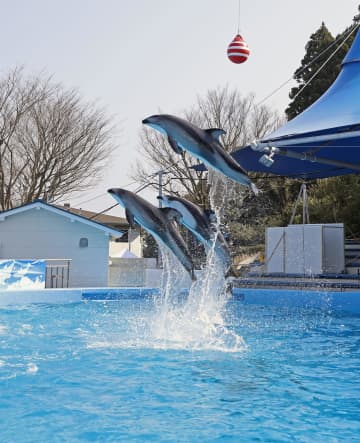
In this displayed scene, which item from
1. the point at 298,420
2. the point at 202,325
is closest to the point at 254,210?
the point at 202,325

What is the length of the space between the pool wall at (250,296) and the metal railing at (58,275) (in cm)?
165

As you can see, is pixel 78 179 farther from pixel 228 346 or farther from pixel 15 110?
pixel 228 346

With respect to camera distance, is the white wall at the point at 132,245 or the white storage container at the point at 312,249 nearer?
the white storage container at the point at 312,249

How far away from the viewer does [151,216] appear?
5535 millimetres

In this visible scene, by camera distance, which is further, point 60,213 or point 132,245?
point 132,245

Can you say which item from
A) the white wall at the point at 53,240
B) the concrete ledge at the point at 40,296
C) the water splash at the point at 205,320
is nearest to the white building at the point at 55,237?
the white wall at the point at 53,240

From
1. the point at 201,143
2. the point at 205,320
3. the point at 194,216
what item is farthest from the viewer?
the point at 205,320

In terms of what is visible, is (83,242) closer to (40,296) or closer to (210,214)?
(40,296)

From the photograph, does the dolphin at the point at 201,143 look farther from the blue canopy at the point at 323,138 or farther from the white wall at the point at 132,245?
the white wall at the point at 132,245

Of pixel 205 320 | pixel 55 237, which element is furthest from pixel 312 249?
pixel 55 237

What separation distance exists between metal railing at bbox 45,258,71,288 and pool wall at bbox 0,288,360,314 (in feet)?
5.42

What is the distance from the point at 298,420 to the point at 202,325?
3.94 meters

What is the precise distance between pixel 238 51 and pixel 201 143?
4.94 meters

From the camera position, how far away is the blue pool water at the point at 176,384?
11.0 feet
